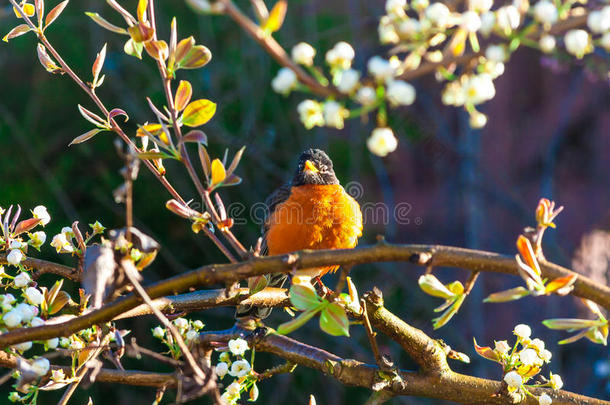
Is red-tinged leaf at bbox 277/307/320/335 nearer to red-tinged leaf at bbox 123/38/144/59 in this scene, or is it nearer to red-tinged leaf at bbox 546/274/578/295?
red-tinged leaf at bbox 546/274/578/295

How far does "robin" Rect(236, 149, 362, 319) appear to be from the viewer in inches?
108

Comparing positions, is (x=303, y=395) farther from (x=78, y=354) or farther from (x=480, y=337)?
(x=78, y=354)

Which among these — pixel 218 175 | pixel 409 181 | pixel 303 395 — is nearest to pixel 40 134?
pixel 303 395

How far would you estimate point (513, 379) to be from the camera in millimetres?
1326

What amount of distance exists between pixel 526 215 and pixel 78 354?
12.8 feet

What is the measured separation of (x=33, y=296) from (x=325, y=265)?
0.55m

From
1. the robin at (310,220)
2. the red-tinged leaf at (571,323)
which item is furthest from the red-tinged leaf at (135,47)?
the robin at (310,220)

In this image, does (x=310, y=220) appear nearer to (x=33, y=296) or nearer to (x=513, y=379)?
(x=513, y=379)

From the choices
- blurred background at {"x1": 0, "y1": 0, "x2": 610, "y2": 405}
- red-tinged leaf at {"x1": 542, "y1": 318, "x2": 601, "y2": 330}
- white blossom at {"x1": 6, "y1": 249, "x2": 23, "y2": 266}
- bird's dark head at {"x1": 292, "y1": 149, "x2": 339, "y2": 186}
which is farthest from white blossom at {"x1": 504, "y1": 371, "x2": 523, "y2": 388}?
blurred background at {"x1": 0, "y1": 0, "x2": 610, "y2": 405}

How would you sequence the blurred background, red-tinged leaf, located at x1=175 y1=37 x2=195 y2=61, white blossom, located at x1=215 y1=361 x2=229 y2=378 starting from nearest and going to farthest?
red-tinged leaf, located at x1=175 y1=37 x2=195 y2=61
white blossom, located at x1=215 y1=361 x2=229 y2=378
the blurred background

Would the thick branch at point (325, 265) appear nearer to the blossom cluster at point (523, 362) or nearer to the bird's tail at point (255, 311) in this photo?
the blossom cluster at point (523, 362)

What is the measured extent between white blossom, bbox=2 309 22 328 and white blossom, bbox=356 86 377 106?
687mm

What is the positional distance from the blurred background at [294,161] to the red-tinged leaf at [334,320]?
292 centimetres

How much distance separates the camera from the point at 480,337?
463 cm
